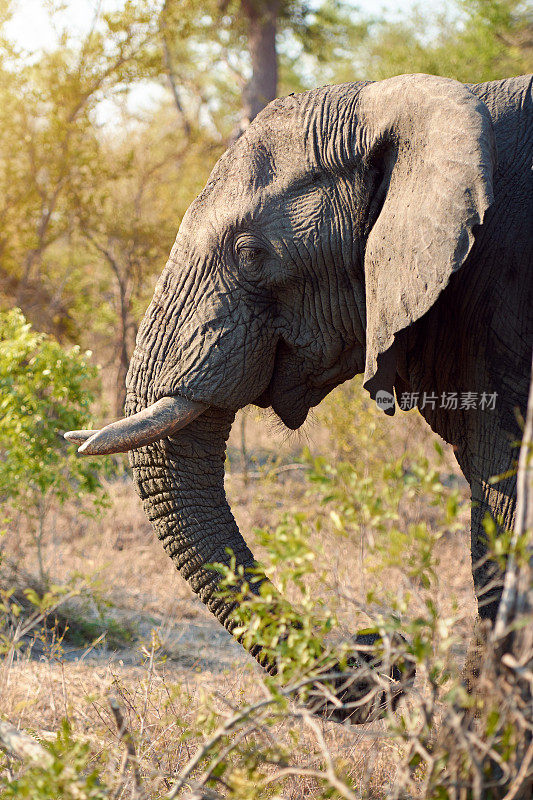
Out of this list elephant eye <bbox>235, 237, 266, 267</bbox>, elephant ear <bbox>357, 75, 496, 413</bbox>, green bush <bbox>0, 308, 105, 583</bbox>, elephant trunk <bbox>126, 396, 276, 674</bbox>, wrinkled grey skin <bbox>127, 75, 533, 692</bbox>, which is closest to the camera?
elephant ear <bbox>357, 75, 496, 413</bbox>

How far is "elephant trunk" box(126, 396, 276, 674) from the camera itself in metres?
3.26

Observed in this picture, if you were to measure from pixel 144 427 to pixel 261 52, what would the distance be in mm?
10454

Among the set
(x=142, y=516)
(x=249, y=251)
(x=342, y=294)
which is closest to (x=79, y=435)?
(x=249, y=251)

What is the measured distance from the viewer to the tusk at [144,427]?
9.95 ft

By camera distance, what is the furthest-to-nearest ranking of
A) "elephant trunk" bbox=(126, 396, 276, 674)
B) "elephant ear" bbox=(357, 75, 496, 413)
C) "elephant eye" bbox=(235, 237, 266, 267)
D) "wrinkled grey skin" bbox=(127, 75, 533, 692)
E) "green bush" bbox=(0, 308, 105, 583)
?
1. "green bush" bbox=(0, 308, 105, 583)
2. "elephant trunk" bbox=(126, 396, 276, 674)
3. "elephant eye" bbox=(235, 237, 266, 267)
4. "wrinkled grey skin" bbox=(127, 75, 533, 692)
5. "elephant ear" bbox=(357, 75, 496, 413)

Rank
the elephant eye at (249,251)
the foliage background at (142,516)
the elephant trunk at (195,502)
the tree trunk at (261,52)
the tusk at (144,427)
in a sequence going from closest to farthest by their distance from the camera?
the foliage background at (142,516) < the tusk at (144,427) < the elephant eye at (249,251) < the elephant trunk at (195,502) < the tree trunk at (261,52)

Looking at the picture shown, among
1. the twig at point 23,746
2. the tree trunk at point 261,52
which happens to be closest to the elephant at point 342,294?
the twig at point 23,746

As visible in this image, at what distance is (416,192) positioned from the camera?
9.68 ft

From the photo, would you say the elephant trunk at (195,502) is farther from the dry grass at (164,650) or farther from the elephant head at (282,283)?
the dry grass at (164,650)

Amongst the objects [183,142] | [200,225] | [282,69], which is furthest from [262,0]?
[200,225]

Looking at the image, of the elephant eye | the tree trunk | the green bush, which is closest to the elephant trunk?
the elephant eye

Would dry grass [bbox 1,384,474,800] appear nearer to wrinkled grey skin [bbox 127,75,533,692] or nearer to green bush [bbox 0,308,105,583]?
wrinkled grey skin [bbox 127,75,533,692]

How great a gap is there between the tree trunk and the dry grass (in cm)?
545

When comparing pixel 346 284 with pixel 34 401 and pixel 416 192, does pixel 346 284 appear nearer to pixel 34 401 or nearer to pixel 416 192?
pixel 416 192
